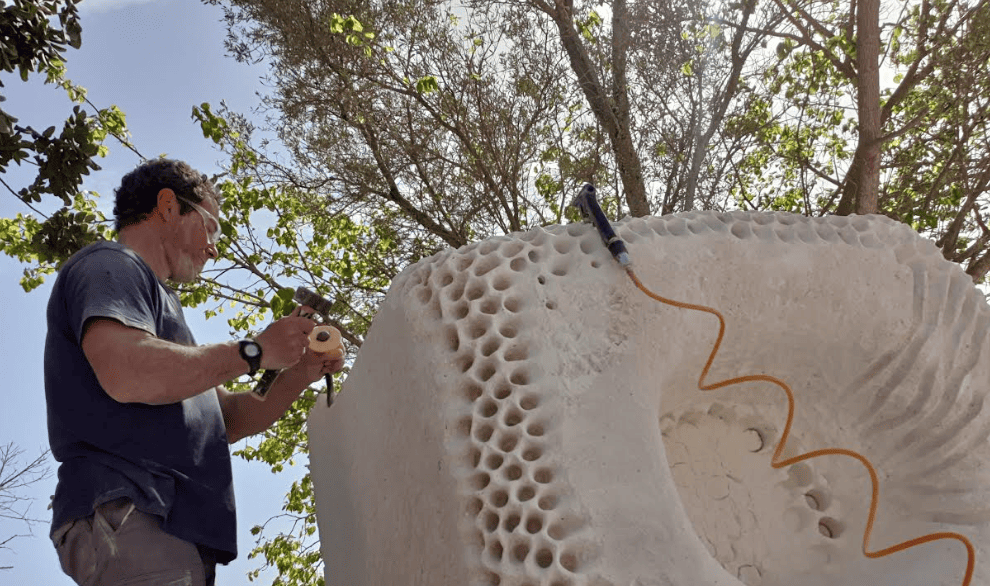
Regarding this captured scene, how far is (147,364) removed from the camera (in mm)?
2406

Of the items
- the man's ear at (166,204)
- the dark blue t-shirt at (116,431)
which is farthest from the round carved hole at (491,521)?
the man's ear at (166,204)

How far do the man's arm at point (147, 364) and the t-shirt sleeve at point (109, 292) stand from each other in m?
0.03

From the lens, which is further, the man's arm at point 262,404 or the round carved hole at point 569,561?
the man's arm at point 262,404

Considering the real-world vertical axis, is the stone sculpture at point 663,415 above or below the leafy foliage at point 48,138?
below

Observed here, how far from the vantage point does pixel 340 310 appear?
25.7 feet

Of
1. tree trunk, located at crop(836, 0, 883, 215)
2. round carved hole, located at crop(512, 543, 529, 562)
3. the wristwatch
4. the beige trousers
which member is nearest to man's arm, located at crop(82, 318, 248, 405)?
the wristwatch

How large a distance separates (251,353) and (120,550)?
647 mm

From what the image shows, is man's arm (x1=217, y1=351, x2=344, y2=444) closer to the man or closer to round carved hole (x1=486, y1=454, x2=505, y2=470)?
the man

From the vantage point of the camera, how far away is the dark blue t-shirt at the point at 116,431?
2.52 metres

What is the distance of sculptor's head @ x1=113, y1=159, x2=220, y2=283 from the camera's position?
3068 mm

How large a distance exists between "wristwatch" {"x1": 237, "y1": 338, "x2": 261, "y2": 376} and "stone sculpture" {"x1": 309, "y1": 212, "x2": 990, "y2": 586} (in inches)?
14.0

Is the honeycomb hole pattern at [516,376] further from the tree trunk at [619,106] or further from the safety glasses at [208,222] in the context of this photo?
the tree trunk at [619,106]

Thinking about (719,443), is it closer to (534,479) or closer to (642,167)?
(534,479)

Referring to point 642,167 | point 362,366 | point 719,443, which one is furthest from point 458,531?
point 642,167
